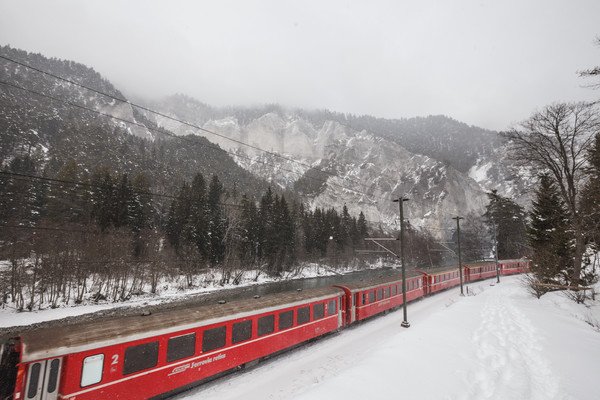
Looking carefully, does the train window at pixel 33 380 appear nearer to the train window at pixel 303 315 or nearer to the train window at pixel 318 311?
the train window at pixel 303 315

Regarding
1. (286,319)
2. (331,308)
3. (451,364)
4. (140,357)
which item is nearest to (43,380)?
(140,357)

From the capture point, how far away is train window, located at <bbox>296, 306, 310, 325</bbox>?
41.2ft

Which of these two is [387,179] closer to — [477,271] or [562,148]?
[477,271]

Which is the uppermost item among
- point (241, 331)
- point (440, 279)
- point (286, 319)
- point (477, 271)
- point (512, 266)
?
point (241, 331)

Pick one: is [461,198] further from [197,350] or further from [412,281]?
[197,350]

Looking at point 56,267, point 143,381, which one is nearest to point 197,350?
point 143,381

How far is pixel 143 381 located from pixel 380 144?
18541 cm

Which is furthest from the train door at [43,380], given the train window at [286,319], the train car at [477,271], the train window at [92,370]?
the train car at [477,271]

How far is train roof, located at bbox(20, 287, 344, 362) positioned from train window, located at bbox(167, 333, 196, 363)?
307mm

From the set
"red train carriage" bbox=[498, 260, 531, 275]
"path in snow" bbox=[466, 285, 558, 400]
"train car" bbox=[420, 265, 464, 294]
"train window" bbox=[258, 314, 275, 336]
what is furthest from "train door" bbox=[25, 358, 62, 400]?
"red train carriage" bbox=[498, 260, 531, 275]

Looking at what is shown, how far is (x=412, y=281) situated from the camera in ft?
77.4

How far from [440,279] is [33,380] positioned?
31.3m

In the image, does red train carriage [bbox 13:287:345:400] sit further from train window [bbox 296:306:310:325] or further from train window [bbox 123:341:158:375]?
train window [bbox 296:306:310:325]

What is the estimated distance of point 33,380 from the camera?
230 inches
